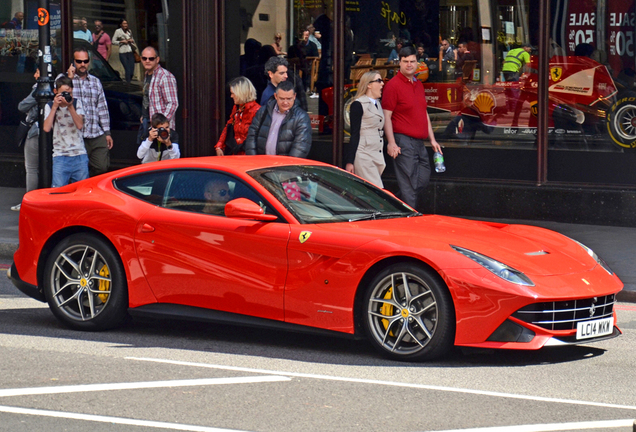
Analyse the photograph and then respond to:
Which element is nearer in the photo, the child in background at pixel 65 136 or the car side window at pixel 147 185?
the car side window at pixel 147 185

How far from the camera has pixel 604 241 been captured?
11.7m

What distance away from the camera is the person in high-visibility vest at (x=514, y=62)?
13.5 meters

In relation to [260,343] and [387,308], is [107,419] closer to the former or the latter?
[387,308]

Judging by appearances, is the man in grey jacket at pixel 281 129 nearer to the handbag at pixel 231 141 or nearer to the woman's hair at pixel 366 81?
the handbag at pixel 231 141

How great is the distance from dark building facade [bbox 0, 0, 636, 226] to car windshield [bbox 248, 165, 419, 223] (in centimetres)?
590

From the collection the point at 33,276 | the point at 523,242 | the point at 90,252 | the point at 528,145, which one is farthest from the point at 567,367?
the point at 528,145

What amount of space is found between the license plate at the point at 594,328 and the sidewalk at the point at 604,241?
8.36 ft

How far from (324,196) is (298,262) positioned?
29.2 inches

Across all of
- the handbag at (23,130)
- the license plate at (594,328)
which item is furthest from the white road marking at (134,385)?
the handbag at (23,130)

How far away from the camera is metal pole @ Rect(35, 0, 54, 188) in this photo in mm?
11852

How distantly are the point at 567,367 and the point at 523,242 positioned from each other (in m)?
0.91

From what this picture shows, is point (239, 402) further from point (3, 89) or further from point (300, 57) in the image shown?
point (3, 89)

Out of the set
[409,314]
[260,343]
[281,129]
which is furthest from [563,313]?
[281,129]

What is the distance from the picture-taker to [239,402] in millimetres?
5664
